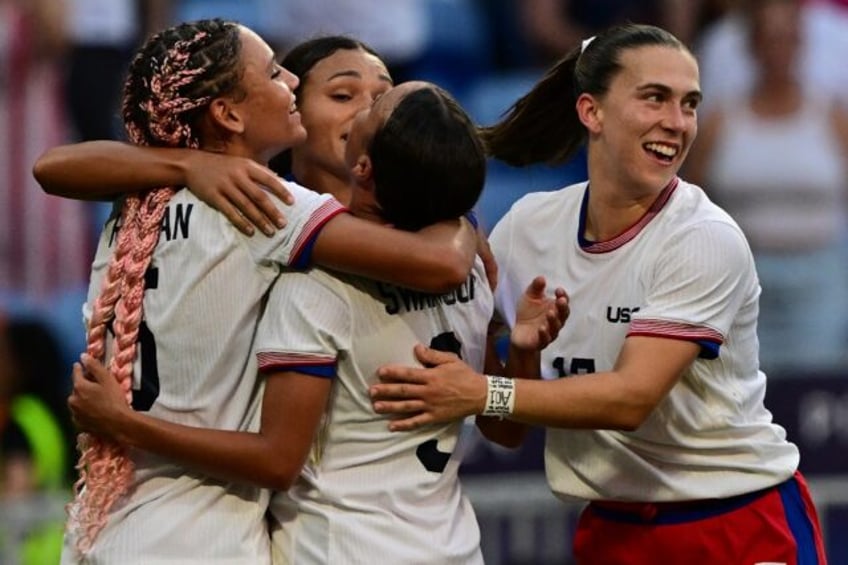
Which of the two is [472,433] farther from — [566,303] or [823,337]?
[566,303]

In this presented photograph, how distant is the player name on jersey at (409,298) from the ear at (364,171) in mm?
219

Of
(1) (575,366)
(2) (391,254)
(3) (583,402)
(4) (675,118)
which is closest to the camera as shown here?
(2) (391,254)

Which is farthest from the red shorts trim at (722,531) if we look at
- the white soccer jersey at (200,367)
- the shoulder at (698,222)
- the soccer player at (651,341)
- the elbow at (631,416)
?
the white soccer jersey at (200,367)

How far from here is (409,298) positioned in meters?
3.84

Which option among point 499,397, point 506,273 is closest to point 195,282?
point 499,397

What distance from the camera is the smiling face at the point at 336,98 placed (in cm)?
443

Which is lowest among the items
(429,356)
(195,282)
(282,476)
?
(282,476)

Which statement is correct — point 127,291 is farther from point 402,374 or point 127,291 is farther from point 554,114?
point 554,114

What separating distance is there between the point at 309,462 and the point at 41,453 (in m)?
4.35

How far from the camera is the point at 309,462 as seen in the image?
12.6ft

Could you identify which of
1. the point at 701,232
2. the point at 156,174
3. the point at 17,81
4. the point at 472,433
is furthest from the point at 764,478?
the point at 17,81

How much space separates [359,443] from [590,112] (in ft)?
3.45

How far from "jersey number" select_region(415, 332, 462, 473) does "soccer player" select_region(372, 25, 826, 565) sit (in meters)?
0.21

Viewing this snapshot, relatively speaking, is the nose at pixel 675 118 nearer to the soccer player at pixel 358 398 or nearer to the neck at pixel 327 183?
the soccer player at pixel 358 398
